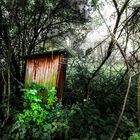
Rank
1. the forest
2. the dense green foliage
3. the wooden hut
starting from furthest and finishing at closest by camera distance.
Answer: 1. the wooden hut
2. the forest
3. the dense green foliage

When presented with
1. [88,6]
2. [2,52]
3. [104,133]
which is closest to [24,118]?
[104,133]

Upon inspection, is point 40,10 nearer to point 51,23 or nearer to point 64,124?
point 51,23

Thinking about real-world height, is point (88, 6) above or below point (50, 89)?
above

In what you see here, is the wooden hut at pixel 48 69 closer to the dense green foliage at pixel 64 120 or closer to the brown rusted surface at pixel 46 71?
the brown rusted surface at pixel 46 71

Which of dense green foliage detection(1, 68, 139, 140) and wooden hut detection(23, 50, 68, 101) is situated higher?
wooden hut detection(23, 50, 68, 101)

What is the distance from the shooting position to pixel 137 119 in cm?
851

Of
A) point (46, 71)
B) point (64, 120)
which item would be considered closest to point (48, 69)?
point (46, 71)

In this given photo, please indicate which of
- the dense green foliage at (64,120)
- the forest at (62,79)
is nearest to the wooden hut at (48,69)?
the forest at (62,79)

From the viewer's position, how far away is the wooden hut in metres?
8.53

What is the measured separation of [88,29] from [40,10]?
2.65 m

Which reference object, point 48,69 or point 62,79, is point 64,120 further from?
point 48,69

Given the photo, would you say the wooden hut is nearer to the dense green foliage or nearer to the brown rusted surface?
the brown rusted surface

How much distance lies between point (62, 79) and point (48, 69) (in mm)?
583

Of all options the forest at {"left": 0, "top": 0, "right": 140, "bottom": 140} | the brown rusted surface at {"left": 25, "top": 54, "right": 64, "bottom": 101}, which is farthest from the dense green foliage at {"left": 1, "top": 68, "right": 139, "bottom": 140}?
the brown rusted surface at {"left": 25, "top": 54, "right": 64, "bottom": 101}
